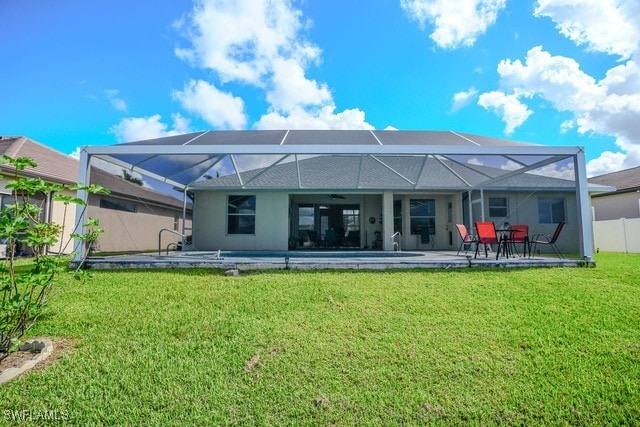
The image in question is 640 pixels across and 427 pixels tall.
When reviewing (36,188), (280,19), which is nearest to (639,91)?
(280,19)

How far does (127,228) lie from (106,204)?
8.55ft

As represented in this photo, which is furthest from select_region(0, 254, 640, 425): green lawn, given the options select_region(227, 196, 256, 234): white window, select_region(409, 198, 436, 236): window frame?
select_region(409, 198, 436, 236): window frame

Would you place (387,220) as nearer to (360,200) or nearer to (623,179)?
(360,200)

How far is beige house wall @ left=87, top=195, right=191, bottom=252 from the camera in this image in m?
11.8

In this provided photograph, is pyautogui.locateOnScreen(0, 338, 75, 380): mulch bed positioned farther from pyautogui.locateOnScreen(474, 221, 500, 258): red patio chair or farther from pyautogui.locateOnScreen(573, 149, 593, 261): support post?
pyautogui.locateOnScreen(573, 149, 593, 261): support post

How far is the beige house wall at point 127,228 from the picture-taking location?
38.8 ft

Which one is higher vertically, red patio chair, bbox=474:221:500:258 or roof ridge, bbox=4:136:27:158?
roof ridge, bbox=4:136:27:158

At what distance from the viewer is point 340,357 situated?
305cm

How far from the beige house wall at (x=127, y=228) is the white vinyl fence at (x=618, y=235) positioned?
69.5 feet

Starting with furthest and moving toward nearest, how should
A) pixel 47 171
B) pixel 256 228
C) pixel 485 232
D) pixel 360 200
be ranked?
pixel 360 200, pixel 256 228, pixel 47 171, pixel 485 232

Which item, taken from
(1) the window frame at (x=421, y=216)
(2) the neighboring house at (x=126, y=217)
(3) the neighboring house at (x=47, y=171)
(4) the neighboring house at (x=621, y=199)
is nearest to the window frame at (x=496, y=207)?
(1) the window frame at (x=421, y=216)

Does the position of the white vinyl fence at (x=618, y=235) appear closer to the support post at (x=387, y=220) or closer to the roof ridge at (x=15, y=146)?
the support post at (x=387, y=220)

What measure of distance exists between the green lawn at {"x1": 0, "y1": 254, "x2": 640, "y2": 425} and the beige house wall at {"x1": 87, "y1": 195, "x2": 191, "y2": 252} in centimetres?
801

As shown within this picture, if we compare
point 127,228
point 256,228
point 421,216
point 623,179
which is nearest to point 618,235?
point 623,179
